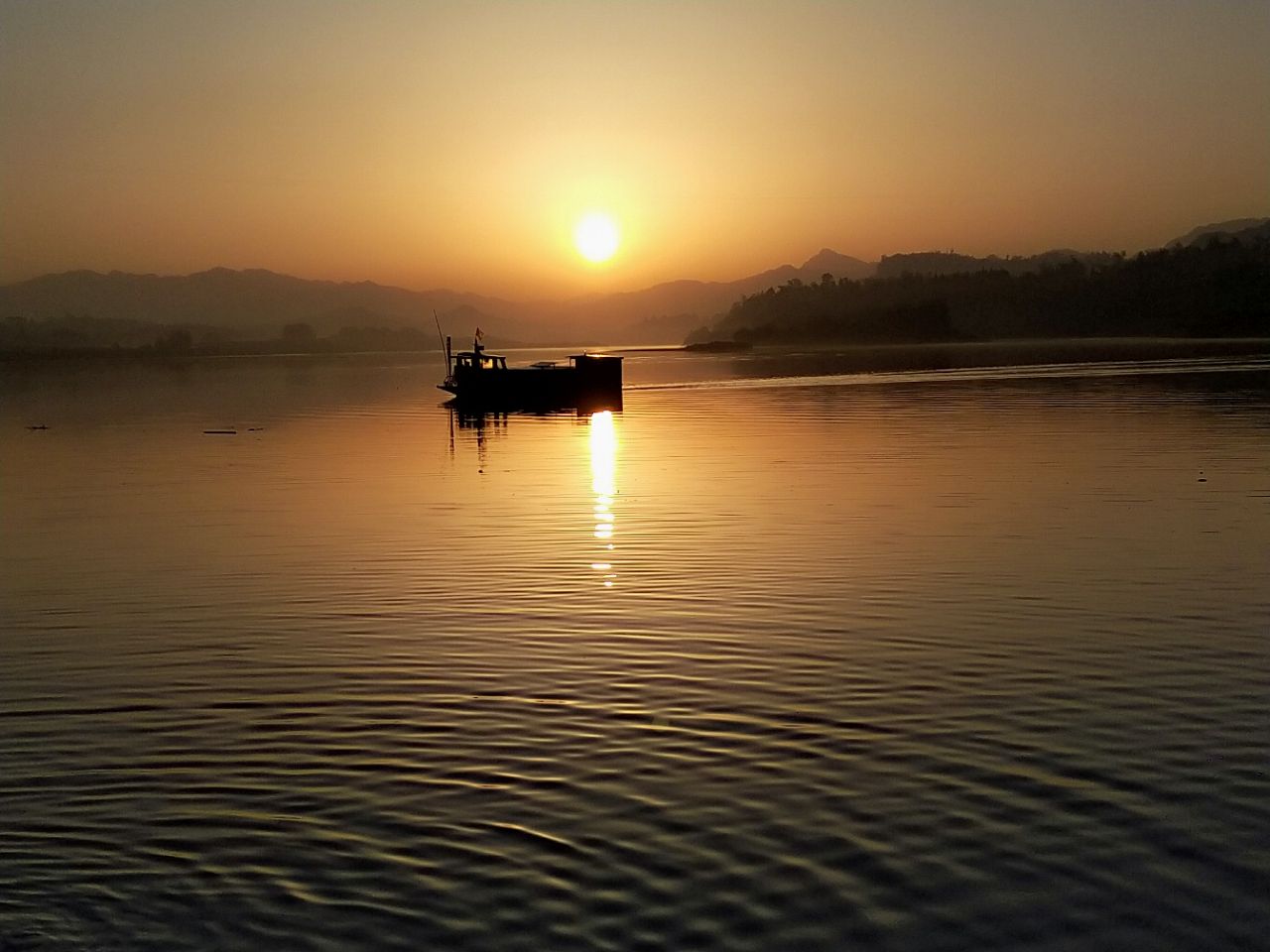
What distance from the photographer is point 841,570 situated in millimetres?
22234

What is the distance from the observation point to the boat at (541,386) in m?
85.9

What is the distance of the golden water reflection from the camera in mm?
23406

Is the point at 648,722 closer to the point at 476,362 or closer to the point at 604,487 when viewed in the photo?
the point at 604,487

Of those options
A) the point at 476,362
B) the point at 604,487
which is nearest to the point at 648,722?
the point at 604,487

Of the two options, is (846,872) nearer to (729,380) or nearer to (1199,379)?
(1199,379)

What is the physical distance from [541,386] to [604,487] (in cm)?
5297

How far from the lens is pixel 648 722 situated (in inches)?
527

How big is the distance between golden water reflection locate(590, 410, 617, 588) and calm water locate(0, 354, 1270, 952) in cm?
24

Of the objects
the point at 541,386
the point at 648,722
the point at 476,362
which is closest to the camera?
the point at 648,722

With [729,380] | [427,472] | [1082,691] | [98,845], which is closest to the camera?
[98,845]

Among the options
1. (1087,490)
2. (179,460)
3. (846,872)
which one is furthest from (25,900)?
(179,460)

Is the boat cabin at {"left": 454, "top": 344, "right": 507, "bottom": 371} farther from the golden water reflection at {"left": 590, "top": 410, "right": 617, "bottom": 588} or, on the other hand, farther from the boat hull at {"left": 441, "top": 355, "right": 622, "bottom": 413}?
the golden water reflection at {"left": 590, "top": 410, "right": 617, "bottom": 588}

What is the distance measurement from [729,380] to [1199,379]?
44.9 m

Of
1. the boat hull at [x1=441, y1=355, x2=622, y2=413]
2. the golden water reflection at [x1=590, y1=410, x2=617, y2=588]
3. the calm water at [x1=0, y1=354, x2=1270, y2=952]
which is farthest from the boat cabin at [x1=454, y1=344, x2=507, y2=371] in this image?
the calm water at [x1=0, y1=354, x2=1270, y2=952]
